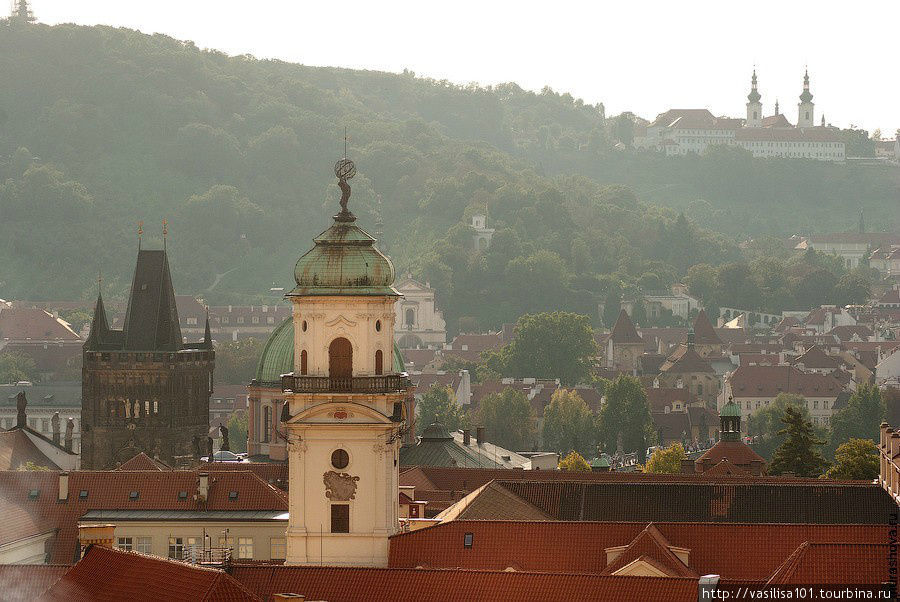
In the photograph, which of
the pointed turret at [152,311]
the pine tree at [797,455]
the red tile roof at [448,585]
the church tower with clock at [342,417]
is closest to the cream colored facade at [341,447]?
the church tower with clock at [342,417]

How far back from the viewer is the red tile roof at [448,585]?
48.8m

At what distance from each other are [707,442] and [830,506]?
332ft

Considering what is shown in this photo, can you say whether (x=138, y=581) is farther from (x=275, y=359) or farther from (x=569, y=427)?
(x=569, y=427)

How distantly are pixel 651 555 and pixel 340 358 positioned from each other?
7734 mm

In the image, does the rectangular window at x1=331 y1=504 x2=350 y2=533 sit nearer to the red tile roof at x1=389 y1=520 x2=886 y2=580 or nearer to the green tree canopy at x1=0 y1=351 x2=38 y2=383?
the red tile roof at x1=389 y1=520 x2=886 y2=580

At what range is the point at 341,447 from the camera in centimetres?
5803

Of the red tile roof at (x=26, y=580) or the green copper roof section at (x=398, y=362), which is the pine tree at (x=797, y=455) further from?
the red tile roof at (x=26, y=580)

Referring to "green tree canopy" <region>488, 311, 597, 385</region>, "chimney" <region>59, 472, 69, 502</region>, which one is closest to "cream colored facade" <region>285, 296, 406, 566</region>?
"chimney" <region>59, 472, 69, 502</region>

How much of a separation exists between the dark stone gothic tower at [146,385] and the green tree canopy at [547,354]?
8501cm

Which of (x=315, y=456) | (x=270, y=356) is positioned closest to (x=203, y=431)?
(x=270, y=356)

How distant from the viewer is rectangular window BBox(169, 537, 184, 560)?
241 ft

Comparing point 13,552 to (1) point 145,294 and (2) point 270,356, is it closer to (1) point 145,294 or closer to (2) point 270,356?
(2) point 270,356

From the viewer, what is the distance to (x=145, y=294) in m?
113

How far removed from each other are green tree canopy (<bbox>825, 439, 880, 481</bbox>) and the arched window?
1406 inches
